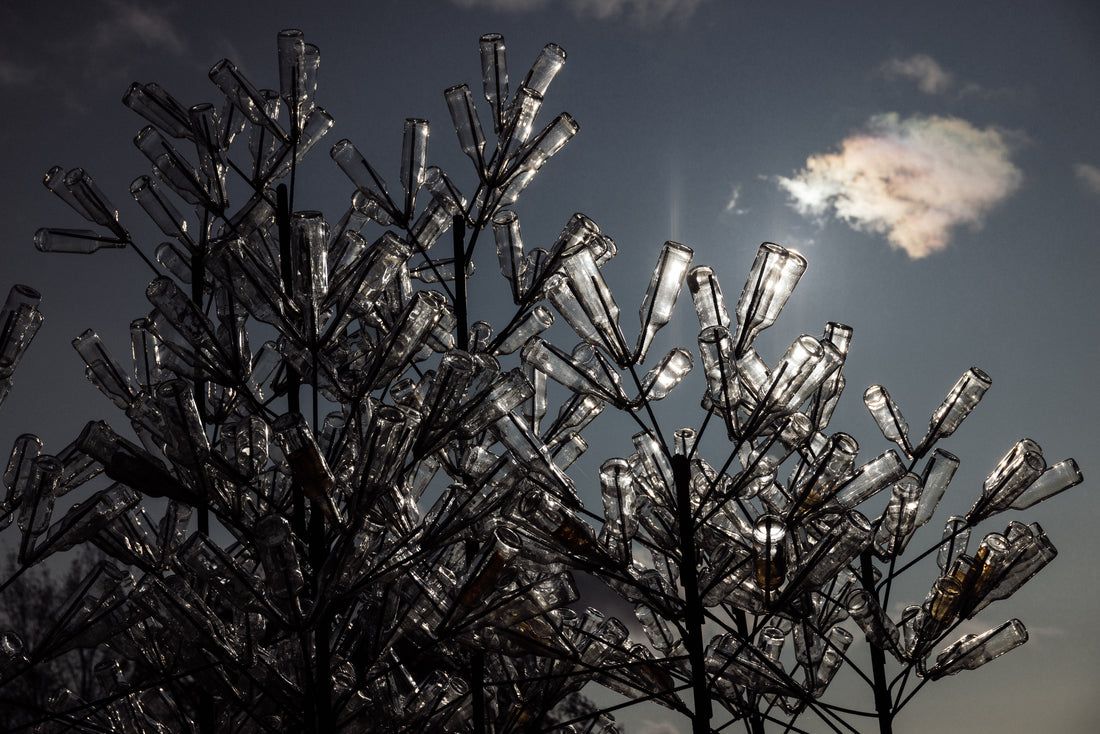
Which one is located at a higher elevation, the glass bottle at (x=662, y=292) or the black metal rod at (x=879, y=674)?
the glass bottle at (x=662, y=292)

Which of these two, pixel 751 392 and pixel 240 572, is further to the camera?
pixel 751 392

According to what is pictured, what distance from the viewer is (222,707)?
183cm

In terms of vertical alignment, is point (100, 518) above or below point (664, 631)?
below

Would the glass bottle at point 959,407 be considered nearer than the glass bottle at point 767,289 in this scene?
No

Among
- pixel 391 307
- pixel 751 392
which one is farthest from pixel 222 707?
pixel 751 392

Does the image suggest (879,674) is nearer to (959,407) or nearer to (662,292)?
(959,407)

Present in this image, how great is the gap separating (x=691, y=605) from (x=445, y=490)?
0.40 meters

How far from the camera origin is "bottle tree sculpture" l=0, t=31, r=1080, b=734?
1319mm

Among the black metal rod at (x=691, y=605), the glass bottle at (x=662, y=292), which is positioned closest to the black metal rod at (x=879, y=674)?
the black metal rod at (x=691, y=605)

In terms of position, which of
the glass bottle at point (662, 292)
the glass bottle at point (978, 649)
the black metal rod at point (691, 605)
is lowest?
the black metal rod at point (691, 605)

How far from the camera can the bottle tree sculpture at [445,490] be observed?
1.32 m

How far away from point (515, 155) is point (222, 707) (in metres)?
1.22

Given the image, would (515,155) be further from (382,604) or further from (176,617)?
(176,617)

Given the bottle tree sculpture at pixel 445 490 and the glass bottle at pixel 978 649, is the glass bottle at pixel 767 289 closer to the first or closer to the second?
the bottle tree sculpture at pixel 445 490
